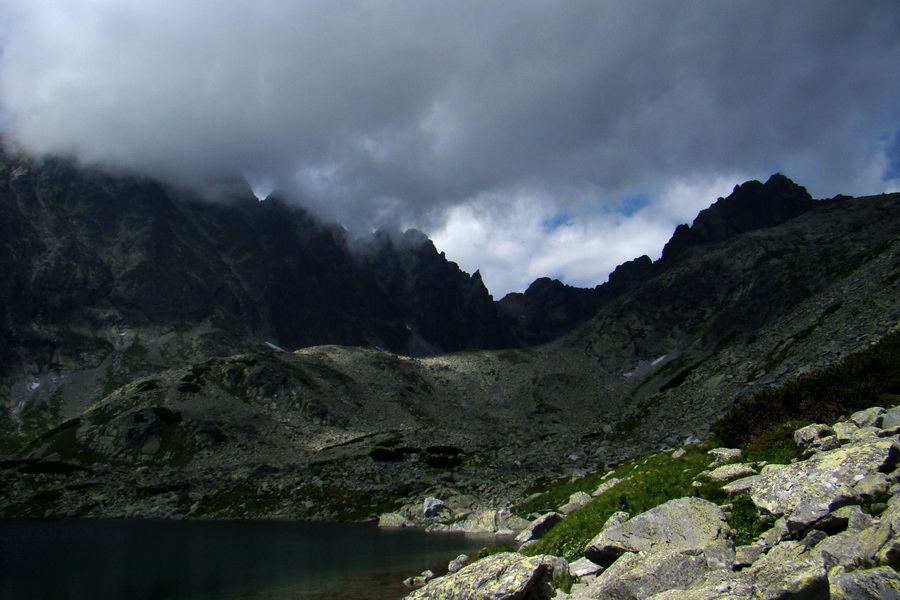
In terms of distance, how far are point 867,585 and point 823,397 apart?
25471 mm

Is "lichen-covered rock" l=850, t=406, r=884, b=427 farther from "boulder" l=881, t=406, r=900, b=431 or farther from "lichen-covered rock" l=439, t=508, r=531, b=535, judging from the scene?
"lichen-covered rock" l=439, t=508, r=531, b=535

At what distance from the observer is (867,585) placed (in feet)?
24.4

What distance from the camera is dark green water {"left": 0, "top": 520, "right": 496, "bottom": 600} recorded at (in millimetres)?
37062

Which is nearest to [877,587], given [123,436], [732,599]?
[732,599]

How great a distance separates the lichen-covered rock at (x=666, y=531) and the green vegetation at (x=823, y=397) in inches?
532

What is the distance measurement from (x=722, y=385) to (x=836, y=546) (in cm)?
10718

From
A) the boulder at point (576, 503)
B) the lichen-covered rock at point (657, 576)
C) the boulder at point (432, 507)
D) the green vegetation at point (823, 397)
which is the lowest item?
the boulder at point (432, 507)

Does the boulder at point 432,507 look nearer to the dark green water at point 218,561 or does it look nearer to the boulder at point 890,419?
the dark green water at point 218,561

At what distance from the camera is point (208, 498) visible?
309 ft

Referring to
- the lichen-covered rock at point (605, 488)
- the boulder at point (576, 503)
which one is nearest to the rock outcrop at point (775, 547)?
the lichen-covered rock at point (605, 488)

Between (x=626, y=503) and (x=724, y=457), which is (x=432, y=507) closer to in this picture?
(x=626, y=503)

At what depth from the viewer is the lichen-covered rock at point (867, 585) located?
7.30 meters

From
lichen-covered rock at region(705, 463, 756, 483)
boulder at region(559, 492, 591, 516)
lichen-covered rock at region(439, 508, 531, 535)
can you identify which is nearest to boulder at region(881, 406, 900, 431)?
lichen-covered rock at region(705, 463, 756, 483)

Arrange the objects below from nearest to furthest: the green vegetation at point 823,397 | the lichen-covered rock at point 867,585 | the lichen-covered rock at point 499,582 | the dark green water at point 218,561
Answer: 1. the lichen-covered rock at point 867,585
2. the lichen-covered rock at point 499,582
3. the green vegetation at point 823,397
4. the dark green water at point 218,561
